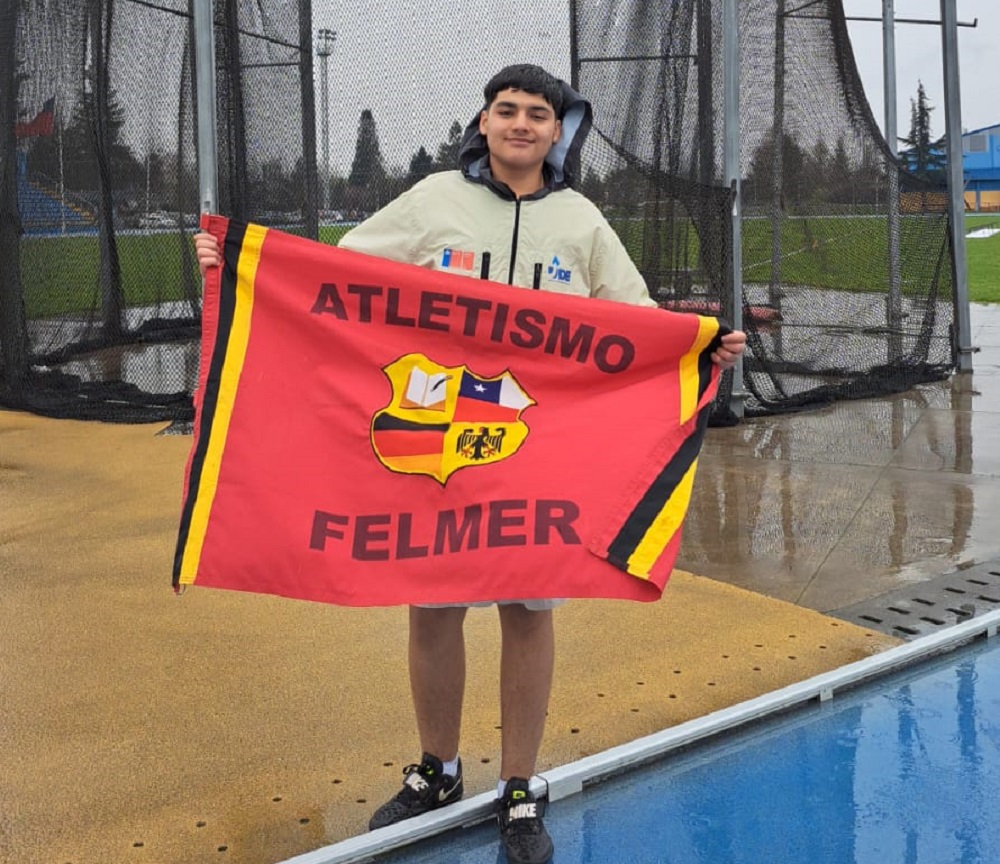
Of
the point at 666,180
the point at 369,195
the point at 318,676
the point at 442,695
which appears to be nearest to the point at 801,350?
the point at 666,180

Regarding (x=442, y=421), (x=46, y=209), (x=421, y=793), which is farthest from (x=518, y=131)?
(x=46, y=209)

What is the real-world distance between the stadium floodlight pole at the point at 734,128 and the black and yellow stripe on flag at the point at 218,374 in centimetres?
564

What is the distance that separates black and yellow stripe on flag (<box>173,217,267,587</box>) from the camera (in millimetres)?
2916

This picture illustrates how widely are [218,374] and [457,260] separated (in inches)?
24.5

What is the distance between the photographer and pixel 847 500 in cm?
646

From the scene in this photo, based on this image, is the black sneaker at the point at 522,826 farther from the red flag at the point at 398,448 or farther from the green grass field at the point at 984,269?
the green grass field at the point at 984,269

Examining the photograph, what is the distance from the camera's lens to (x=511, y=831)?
2.98 m

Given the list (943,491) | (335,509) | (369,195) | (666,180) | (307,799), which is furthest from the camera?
(666,180)

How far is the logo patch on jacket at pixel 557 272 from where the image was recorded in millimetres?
3045

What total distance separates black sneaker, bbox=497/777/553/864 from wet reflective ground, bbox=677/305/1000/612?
2068mm

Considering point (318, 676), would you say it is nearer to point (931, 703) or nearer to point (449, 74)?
point (931, 703)

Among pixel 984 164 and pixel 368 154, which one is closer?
pixel 368 154

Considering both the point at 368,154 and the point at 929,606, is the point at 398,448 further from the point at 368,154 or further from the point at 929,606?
the point at 368,154

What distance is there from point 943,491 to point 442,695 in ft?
14.1
